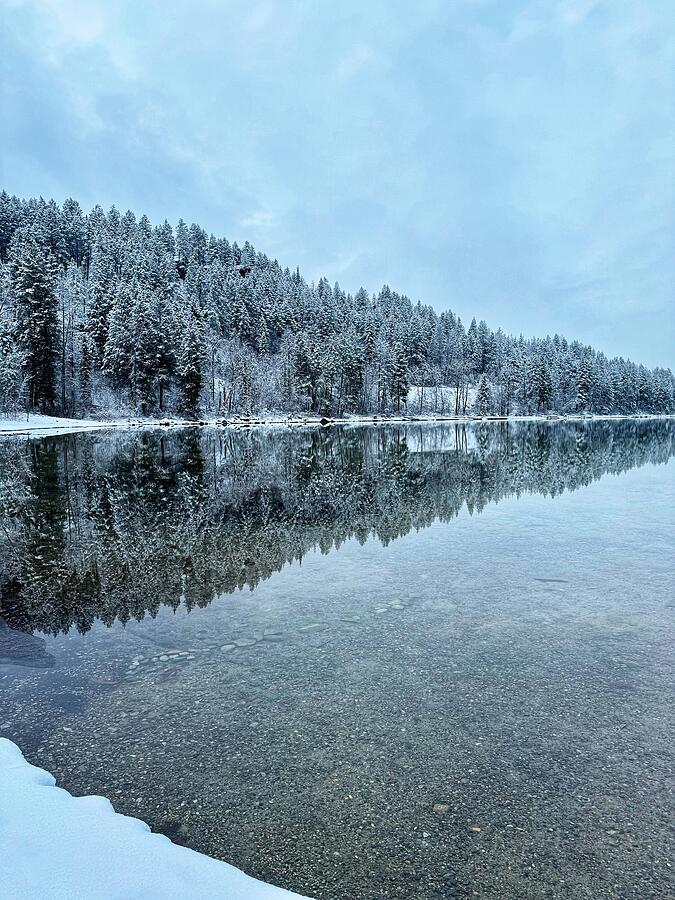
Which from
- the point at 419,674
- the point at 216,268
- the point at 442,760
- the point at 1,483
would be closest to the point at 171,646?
the point at 419,674

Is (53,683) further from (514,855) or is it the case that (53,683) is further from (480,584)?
(480,584)

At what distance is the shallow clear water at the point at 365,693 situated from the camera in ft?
12.6

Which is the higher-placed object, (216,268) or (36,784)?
(216,268)

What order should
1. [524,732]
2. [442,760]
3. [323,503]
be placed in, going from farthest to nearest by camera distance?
[323,503], [524,732], [442,760]

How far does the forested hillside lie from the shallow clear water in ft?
177

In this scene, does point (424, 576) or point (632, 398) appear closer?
point (424, 576)

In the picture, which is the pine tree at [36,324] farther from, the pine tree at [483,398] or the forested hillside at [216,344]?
the pine tree at [483,398]

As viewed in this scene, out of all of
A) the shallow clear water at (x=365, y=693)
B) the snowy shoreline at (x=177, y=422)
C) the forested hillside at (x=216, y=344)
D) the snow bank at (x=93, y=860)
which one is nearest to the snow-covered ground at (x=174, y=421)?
the snowy shoreline at (x=177, y=422)

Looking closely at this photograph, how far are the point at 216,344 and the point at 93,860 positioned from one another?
95075 mm

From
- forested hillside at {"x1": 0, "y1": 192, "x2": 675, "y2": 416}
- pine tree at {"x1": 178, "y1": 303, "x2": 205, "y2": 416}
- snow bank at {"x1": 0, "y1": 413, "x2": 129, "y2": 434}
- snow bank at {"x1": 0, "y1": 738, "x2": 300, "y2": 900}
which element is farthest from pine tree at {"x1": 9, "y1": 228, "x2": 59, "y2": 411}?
snow bank at {"x1": 0, "y1": 738, "x2": 300, "y2": 900}

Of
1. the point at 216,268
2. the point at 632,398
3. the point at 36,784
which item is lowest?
the point at 36,784

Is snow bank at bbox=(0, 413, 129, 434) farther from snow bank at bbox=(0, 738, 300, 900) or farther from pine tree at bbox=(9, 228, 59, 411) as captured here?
snow bank at bbox=(0, 738, 300, 900)

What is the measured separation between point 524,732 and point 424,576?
5.14 metres

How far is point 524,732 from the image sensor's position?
516 cm
